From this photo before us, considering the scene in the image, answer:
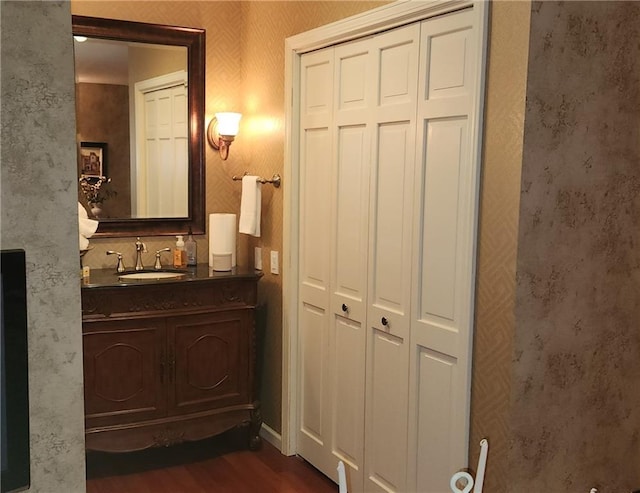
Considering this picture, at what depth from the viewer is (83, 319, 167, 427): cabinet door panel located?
10.8 ft

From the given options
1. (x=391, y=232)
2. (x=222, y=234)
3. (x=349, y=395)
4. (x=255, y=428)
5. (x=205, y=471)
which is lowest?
(x=205, y=471)

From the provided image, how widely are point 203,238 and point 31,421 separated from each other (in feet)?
7.31

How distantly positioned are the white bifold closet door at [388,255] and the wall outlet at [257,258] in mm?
376

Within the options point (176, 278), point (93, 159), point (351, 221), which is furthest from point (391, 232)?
point (93, 159)

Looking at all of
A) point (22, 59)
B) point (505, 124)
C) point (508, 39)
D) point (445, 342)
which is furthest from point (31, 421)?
point (508, 39)

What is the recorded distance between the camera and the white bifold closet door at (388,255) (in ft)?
8.67

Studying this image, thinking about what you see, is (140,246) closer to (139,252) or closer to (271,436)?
(139,252)

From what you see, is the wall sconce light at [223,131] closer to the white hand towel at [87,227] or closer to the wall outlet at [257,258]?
the wall outlet at [257,258]

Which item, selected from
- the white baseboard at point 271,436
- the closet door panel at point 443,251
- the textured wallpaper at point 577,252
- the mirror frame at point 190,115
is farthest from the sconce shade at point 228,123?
the textured wallpaper at point 577,252

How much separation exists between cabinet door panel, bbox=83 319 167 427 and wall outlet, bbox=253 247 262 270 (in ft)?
2.25

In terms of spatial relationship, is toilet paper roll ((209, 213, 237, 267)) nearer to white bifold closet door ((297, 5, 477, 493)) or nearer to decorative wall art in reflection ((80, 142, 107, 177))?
white bifold closet door ((297, 5, 477, 493))

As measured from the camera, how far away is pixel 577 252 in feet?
8.49

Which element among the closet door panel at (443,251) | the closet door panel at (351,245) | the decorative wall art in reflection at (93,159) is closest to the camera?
the closet door panel at (443,251)

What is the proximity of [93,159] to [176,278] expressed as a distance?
798 millimetres
